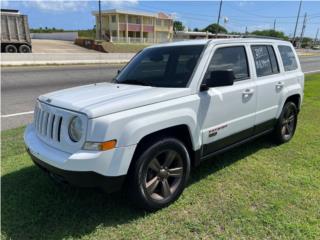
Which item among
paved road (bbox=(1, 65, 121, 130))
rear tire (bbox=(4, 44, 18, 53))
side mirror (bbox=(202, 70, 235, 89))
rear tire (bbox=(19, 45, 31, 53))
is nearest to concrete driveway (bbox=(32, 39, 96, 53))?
rear tire (bbox=(19, 45, 31, 53))

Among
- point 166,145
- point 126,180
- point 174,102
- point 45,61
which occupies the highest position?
point 174,102

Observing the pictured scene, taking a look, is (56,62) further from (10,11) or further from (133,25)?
(133,25)

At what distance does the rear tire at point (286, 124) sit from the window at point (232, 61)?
55.6 inches

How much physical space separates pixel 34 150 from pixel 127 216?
121 cm

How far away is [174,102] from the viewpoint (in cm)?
352

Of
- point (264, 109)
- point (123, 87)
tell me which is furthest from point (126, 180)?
point (264, 109)

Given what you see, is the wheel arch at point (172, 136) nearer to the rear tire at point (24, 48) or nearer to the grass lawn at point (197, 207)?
the grass lawn at point (197, 207)

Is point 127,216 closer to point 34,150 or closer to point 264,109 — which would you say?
point 34,150

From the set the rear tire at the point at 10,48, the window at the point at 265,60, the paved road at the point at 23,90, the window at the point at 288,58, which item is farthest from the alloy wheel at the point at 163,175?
the rear tire at the point at 10,48

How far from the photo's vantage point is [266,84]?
484 cm

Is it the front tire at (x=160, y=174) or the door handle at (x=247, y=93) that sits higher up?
the door handle at (x=247, y=93)

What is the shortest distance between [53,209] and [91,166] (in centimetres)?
96

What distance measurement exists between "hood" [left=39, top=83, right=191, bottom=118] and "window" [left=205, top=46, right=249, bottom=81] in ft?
2.20

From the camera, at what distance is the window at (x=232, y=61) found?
4098 millimetres
